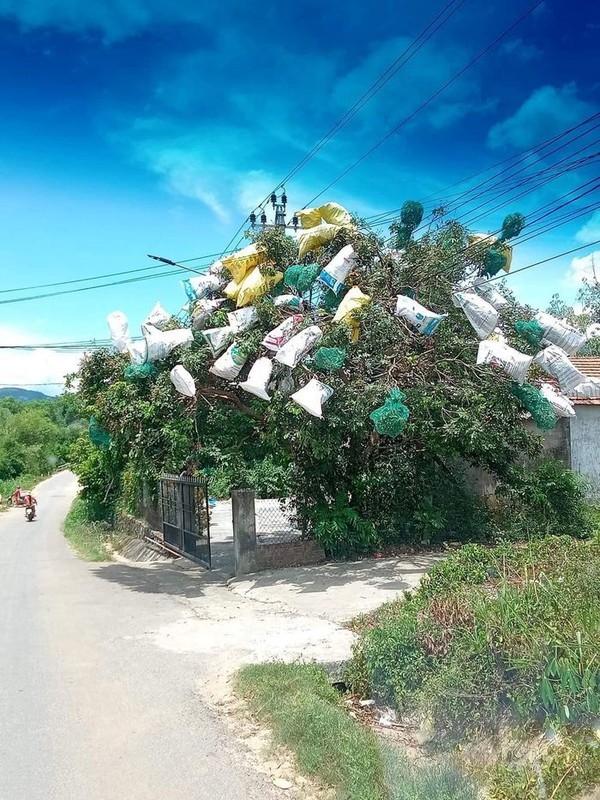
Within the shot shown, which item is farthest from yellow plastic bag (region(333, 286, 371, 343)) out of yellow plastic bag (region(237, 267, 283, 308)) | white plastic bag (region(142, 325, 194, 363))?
white plastic bag (region(142, 325, 194, 363))

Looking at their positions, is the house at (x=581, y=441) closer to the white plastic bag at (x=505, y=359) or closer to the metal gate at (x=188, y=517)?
the white plastic bag at (x=505, y=359)

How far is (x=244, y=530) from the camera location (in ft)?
38.1

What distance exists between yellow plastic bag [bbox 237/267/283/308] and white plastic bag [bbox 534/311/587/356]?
14.7 ft

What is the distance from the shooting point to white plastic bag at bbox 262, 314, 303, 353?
34.8 ft

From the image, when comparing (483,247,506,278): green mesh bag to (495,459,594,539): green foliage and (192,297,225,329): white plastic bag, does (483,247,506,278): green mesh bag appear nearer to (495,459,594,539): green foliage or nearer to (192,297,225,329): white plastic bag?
(495,459,594,539): green foliage

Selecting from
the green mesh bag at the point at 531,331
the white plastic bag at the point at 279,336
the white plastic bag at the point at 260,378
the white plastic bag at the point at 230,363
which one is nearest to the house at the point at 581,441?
the green mesh bag at the point at 531,331

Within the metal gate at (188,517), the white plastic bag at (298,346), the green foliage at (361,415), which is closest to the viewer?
the white plastic bag at (298,346)

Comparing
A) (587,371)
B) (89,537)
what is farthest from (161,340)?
(89,537)

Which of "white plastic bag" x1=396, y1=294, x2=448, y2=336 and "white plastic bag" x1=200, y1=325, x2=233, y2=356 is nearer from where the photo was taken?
"white plastic bag" x1=396, y1=294, x2=448, y2=336

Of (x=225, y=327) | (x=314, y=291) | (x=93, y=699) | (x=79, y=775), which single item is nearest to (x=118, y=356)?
(x=225, y=327)

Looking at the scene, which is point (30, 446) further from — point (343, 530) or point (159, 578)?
point (343, 530)

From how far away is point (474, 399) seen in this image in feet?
36.0

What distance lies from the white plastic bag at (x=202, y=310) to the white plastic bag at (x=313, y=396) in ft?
8.71

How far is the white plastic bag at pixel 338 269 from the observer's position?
11023mm
